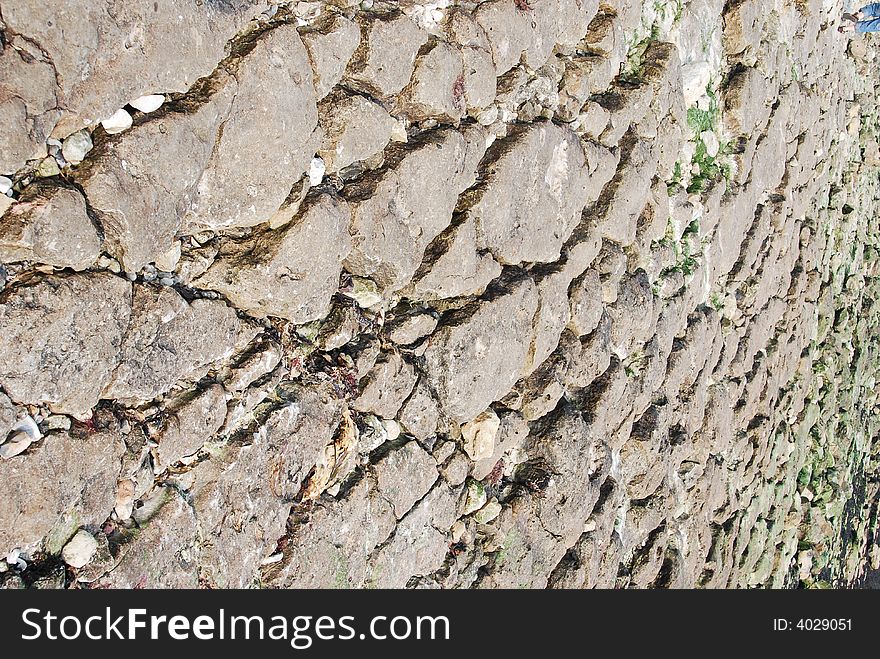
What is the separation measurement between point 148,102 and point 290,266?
52 cm

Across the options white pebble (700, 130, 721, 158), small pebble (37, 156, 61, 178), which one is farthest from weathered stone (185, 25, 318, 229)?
white pebble (700, 130, 721, 158)

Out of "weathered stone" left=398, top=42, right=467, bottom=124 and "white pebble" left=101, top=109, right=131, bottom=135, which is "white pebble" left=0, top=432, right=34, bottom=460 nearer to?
"white pebble" left=101, top=109, right=131, bottom=135

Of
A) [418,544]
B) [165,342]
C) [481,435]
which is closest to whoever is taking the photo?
[165,342]

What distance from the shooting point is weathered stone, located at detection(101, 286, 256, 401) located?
1676 mm

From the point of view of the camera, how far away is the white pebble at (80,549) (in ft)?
5.38

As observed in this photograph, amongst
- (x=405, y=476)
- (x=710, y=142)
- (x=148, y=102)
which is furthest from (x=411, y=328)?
(x=710, y=142)

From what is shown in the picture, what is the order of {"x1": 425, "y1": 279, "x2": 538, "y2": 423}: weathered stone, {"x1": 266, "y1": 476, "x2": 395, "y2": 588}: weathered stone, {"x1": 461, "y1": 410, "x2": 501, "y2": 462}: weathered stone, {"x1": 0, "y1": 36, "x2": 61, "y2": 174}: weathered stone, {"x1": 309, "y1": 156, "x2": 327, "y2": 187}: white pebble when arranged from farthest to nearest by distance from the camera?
{"x1": 461, "y1": 410, "x2": 501, "y2": 462}: weathered stone < {"x1": 425, "y1": 279, "x2": 538, "y2": 423}: weathered stone < {"x1": 266, "y1": 476, "x2": 395, "y2": 588}: weathered stone < {"x1": 309, "y1": 156, "x2": 327, "y2": 187}: white pebble < {"x1": 0, "y1": 36, "x2": 61, "y2": 174}: weathered stone

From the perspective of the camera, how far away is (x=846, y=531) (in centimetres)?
638

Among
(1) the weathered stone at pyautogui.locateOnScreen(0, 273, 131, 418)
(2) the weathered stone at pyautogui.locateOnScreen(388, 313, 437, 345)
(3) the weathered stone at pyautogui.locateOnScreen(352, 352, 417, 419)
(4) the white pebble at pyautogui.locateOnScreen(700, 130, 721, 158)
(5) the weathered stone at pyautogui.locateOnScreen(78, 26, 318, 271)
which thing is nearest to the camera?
(1) the weathered stone at pyautogui.locateOnScreen(0, 273, 131, 418)

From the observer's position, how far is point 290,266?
1.97 meters

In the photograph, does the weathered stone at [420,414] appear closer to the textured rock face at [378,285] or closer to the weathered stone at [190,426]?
the textured rock face at [378,285]

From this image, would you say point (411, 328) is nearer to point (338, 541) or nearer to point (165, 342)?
point (338, 541)

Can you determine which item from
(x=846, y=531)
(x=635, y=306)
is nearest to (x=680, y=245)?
(x=635, y=306)

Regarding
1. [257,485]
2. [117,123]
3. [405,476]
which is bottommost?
[257,485]
